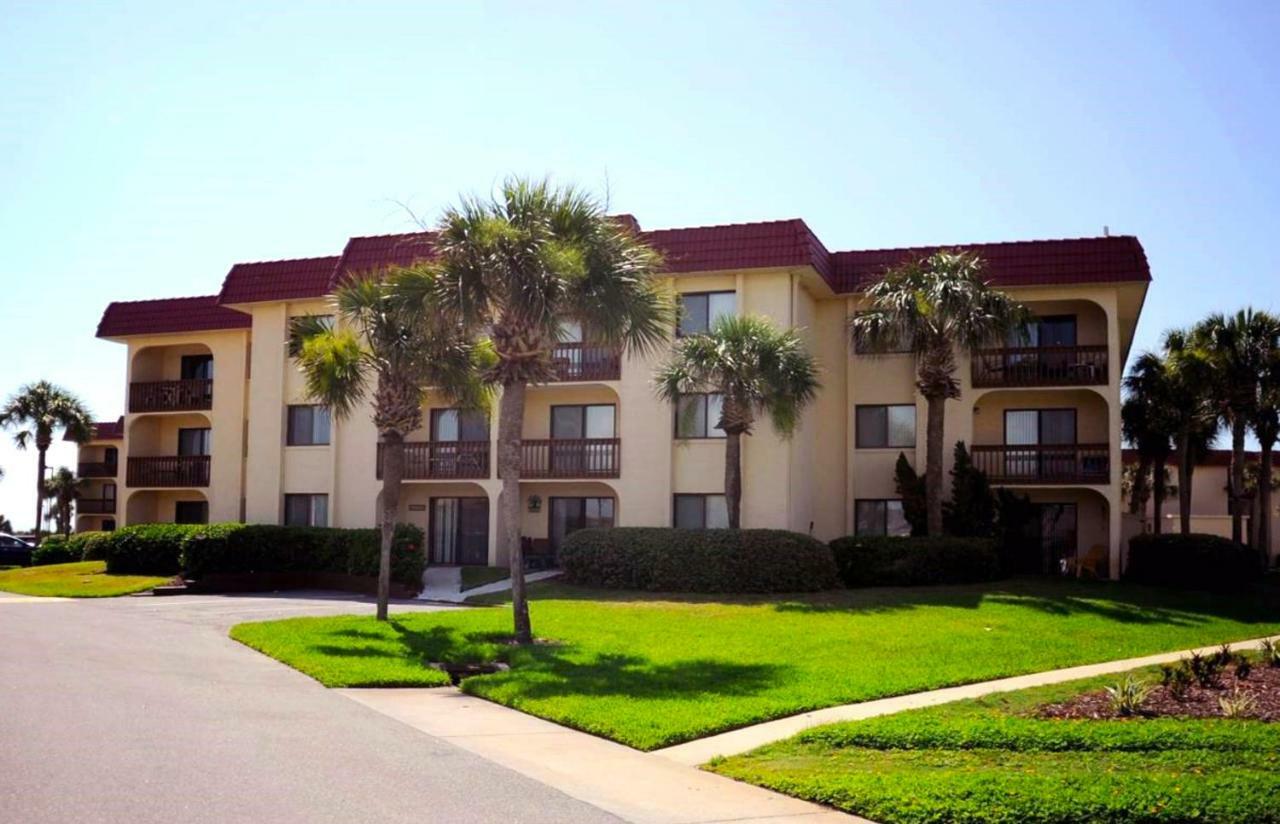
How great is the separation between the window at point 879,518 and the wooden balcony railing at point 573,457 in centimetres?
668

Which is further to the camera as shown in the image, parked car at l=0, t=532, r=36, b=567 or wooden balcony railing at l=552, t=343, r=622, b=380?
parked car at l=0, t=532, r=36, b=567

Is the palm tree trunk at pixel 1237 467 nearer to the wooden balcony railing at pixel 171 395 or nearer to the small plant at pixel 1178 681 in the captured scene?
the small plant at pixel 1178 681

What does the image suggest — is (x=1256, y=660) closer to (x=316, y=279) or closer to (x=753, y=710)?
(x=753, y=710)

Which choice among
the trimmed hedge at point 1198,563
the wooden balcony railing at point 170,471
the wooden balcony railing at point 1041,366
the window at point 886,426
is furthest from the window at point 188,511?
the trimmed hedge at point 1198,563

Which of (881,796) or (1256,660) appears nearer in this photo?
(881,796)

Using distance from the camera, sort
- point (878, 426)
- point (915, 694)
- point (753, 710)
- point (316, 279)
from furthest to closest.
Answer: point (316, 279)
point (878, 426)
point (915, 694)
point (753, 710)

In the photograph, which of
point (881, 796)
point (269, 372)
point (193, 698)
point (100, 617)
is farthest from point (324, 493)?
point (881, 796)

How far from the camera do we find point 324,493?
115 feet

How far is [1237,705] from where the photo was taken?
11258 millimetres

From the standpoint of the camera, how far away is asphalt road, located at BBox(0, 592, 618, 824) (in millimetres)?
7961

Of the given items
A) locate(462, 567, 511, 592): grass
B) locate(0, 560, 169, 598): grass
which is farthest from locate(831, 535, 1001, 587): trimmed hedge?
locate(0, 560, 169, 598): grass

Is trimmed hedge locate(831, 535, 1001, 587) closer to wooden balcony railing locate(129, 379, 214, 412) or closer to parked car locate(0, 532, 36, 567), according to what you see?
wooden balcony railing locate(129, 379, 214, 412)

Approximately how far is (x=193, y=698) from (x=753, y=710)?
18.8 ft

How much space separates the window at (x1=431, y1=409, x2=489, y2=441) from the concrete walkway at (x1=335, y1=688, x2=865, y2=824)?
21144mm
